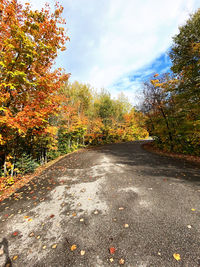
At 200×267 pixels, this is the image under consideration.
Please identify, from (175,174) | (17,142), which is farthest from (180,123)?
(17,142)

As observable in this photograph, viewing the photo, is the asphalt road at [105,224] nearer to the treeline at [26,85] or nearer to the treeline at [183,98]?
the treeline at [26,85]

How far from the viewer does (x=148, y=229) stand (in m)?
2.68

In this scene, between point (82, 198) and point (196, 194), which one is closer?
point (196, 194)

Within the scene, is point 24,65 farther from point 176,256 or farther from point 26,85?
point 176,256

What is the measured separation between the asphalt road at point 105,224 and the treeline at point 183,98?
490 centimetres

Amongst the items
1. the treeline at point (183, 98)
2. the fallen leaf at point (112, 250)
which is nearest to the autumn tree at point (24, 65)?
the fallen leaf at point (112, 250)

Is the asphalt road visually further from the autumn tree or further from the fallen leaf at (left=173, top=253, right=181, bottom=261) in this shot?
the autumn tree

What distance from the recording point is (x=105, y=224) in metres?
2.92

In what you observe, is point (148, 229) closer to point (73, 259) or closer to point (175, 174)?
point (73, 259)

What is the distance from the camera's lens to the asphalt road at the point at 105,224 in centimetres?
219

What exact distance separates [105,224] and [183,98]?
9.10 metres

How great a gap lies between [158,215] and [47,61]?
27.0ft

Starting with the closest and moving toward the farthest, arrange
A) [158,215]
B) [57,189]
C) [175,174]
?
[158,215], [57,189], [175,174]

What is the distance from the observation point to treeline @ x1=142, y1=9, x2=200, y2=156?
23.7 ft
